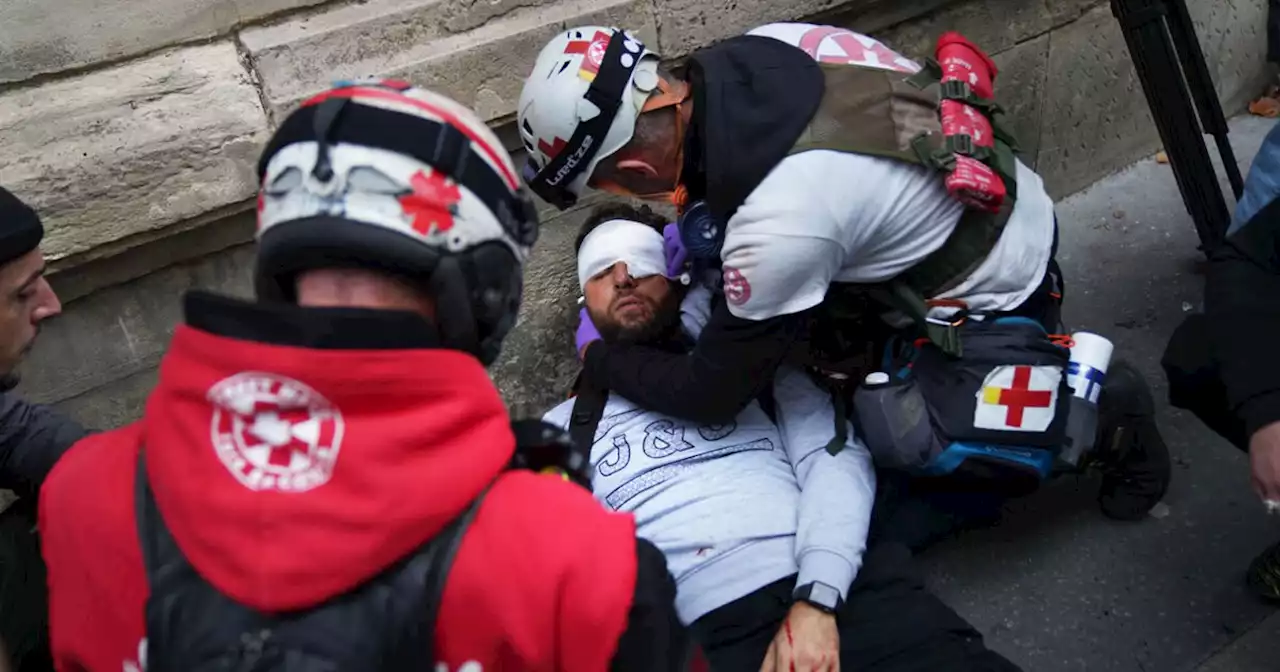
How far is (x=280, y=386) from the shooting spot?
98cm

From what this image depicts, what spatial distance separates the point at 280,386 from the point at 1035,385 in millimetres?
1723

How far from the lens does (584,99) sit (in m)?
2.09

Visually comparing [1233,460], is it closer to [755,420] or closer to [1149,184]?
[755,420]

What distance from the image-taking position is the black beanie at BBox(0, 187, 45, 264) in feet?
5.68

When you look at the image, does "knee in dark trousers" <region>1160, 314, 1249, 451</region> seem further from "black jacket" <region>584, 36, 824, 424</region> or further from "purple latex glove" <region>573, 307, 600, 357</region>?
"purple latex glove" <region>573, 307, 600, 357</region>

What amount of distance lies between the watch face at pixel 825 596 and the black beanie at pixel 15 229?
155 centimetres

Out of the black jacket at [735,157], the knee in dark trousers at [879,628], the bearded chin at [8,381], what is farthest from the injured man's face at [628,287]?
the bearded chin at [8,381]

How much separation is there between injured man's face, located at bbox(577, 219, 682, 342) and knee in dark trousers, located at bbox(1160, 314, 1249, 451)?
1.13m

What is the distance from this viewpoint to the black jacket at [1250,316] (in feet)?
6.31

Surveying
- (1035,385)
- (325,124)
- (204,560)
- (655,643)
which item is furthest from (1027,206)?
(204,560)

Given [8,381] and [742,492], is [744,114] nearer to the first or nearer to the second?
[742,492]

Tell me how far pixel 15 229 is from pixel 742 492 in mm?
1461

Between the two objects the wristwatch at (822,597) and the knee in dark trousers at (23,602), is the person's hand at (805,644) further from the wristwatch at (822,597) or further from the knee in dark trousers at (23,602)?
the knee in dark trousers at (23,602)

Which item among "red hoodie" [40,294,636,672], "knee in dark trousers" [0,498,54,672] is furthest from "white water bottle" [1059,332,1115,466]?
"knee in dark trousers" [0,498,54,672]
